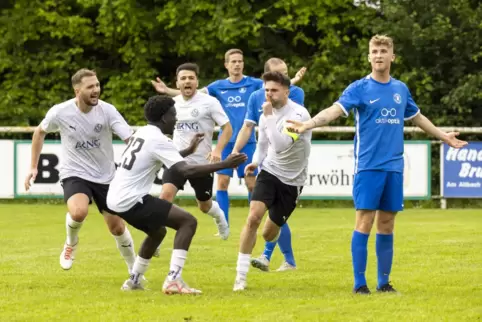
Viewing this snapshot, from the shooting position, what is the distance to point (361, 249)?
34.3ft

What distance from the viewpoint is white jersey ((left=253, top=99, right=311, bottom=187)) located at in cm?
1119

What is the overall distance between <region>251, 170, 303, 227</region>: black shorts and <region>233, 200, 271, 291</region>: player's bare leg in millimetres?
134

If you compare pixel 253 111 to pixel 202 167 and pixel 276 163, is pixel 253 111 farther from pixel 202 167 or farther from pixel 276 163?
pixel 202 167

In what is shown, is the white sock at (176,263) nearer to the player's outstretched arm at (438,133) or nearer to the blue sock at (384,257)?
the blue sock at (384,257)

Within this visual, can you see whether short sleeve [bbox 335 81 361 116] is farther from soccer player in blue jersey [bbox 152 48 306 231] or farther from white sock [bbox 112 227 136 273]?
soccer player in blue jersey [bbox 152 48 306 231]

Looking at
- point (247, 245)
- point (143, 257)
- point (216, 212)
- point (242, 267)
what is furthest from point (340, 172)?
point (143, 257)

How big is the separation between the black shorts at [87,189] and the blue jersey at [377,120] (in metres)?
2.69

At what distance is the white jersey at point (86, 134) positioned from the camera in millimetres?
11766

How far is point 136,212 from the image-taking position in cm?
1037

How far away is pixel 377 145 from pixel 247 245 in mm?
1498

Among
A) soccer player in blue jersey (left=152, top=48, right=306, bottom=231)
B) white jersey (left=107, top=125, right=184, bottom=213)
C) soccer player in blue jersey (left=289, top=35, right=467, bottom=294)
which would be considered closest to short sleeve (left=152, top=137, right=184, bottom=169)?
white jersey (left=107, top=125, right=184, bottom=213)

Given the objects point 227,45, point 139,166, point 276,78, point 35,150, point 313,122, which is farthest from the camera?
point 227,45

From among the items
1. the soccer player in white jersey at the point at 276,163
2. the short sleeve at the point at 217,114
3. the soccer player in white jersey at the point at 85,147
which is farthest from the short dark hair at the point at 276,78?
the short sleeve at the point at 217,114

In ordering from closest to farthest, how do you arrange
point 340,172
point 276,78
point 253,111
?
point 276,78, point 253,111, point 340,172
